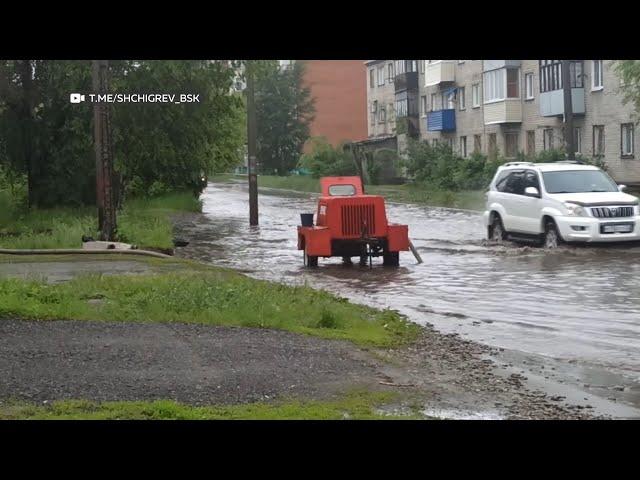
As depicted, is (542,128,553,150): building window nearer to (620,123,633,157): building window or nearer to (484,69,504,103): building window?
(484,69,504,103): building window

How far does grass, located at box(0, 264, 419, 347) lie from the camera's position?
1139 cm

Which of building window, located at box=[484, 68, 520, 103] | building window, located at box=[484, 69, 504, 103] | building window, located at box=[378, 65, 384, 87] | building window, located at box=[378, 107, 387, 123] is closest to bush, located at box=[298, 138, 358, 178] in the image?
building window, located at box=[378, 107, 387, 123]

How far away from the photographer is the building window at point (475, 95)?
6191cm

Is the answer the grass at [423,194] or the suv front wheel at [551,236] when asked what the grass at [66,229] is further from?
the grass at [423,194]

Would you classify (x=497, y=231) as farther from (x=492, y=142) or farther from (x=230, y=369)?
(x=492, y=142)

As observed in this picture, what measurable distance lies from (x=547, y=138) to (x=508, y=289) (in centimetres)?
3758

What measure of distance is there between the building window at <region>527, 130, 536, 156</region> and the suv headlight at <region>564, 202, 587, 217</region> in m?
33.0

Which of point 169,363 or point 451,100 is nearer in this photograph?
point 169,363

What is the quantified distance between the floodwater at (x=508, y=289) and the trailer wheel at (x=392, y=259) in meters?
0.30

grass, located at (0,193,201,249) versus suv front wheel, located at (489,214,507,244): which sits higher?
grass, located at (0,193,201,249)

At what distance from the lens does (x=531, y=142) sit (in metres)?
55.5

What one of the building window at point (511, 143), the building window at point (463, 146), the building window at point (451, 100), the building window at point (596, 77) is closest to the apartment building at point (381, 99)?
the building window at point (451, 100)

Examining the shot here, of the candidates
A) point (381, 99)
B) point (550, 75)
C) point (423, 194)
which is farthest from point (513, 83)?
point (381, 99)

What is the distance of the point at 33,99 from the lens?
32.4 m
